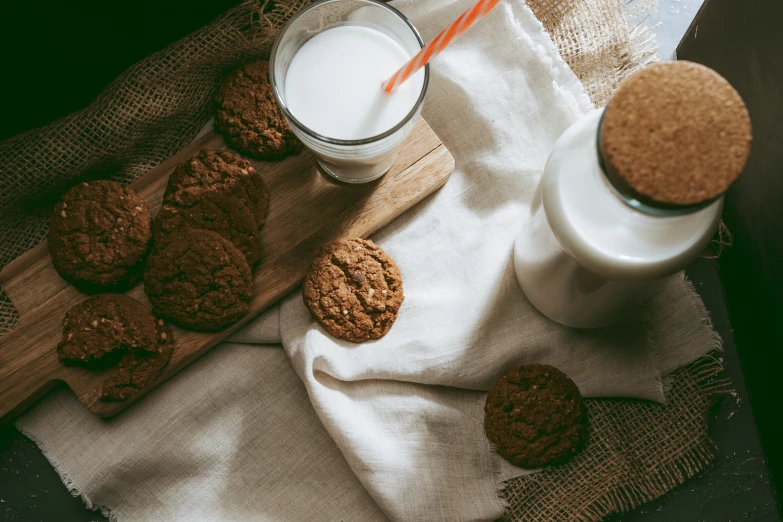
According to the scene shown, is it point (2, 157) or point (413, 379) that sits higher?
point (2, 157)

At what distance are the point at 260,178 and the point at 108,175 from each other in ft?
0.91

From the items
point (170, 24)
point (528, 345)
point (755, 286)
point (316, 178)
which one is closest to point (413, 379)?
point (528, 345)

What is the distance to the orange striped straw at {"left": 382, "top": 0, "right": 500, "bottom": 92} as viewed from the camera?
0.76 meters

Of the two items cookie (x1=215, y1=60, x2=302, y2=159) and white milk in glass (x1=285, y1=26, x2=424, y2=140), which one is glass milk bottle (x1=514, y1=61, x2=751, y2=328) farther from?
cookie (x1=215, y1=60, x2=302, y2=159)

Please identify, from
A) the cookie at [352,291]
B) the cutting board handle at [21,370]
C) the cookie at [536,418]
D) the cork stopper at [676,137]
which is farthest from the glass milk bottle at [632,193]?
the cutting board handle at [21,370]

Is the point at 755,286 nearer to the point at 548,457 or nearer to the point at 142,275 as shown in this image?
the point at 548,457

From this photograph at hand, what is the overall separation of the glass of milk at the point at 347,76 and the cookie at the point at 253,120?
9 cm

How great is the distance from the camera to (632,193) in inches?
25.5

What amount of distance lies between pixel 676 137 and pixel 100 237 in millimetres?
803

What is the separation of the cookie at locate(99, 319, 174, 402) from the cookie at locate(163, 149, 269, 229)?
0.73 ft

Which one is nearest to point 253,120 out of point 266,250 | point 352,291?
point 266,250

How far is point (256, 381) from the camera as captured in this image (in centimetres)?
104

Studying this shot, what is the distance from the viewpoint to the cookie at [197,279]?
0.95 meters

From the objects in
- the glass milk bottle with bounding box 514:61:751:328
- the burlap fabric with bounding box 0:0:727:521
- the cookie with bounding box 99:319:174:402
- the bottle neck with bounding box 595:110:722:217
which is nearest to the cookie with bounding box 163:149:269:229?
the burlap fabric with bounding box 0:0:727:521
